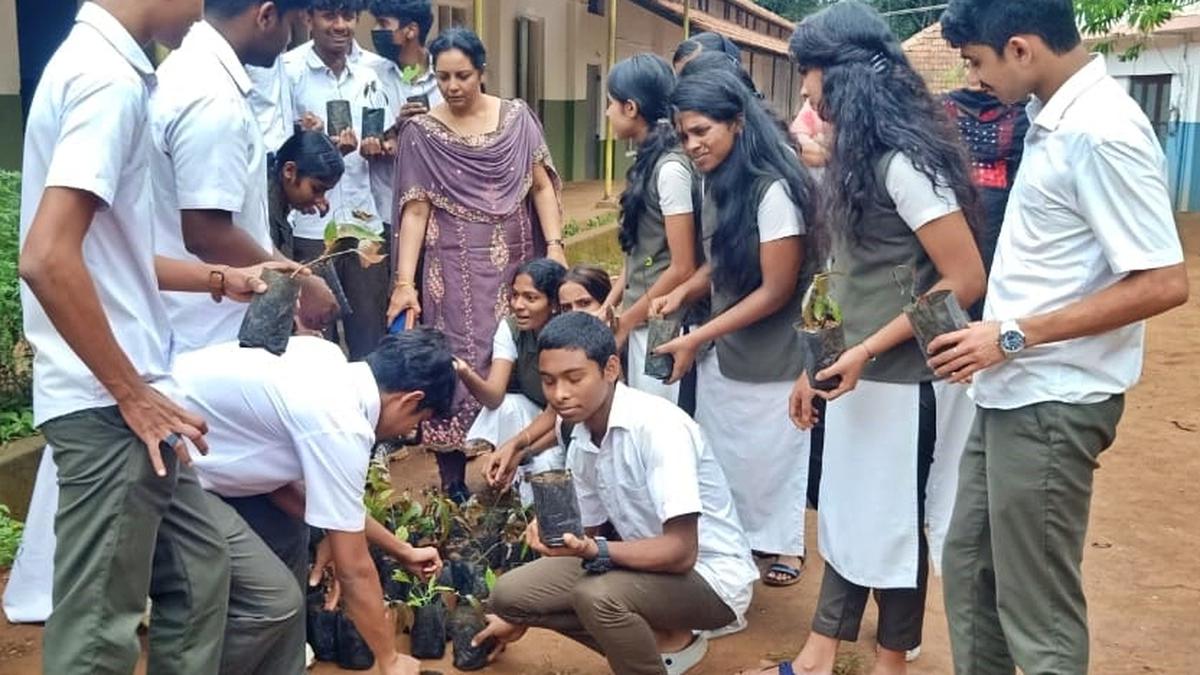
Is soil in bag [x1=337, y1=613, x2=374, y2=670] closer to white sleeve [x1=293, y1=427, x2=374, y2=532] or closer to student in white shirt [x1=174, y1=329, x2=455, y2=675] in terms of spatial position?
student in white shirt [x1=174, y1=329, x2=455, y2=675]

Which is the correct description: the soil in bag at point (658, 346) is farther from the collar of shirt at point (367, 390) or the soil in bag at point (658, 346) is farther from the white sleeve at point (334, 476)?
the white sleeve at point (334, 476)

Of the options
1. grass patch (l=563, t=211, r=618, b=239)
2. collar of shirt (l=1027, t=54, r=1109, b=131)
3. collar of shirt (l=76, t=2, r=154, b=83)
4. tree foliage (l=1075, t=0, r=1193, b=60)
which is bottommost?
grass patch (l=563, t=211, r=618, b=239)

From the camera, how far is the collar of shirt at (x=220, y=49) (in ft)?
9.49

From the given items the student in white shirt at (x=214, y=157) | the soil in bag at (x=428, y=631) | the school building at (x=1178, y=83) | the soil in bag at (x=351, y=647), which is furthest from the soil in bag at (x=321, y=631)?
the school building at (x=1178, y=83)

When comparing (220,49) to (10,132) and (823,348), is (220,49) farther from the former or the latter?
(10,132)

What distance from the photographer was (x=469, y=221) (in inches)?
189

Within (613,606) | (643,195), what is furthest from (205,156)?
(643,195)

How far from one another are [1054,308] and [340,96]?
10.9 ft

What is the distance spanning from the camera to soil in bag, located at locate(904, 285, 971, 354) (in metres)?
2.46

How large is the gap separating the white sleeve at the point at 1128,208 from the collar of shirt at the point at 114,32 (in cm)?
172

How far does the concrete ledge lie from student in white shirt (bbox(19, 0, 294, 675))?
2.15 meters

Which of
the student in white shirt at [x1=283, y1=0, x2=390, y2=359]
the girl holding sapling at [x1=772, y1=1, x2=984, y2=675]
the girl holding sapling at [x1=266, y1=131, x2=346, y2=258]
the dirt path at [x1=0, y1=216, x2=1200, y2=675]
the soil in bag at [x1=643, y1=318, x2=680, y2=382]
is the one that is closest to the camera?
the girl holding sapling at [x1=772, y1=1, x2=984, y2=675]

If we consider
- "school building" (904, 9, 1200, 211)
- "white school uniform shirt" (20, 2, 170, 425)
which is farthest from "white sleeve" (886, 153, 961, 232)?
"school building" (904, 9, 1200, 211)

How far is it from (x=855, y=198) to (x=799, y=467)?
1.12 meters
